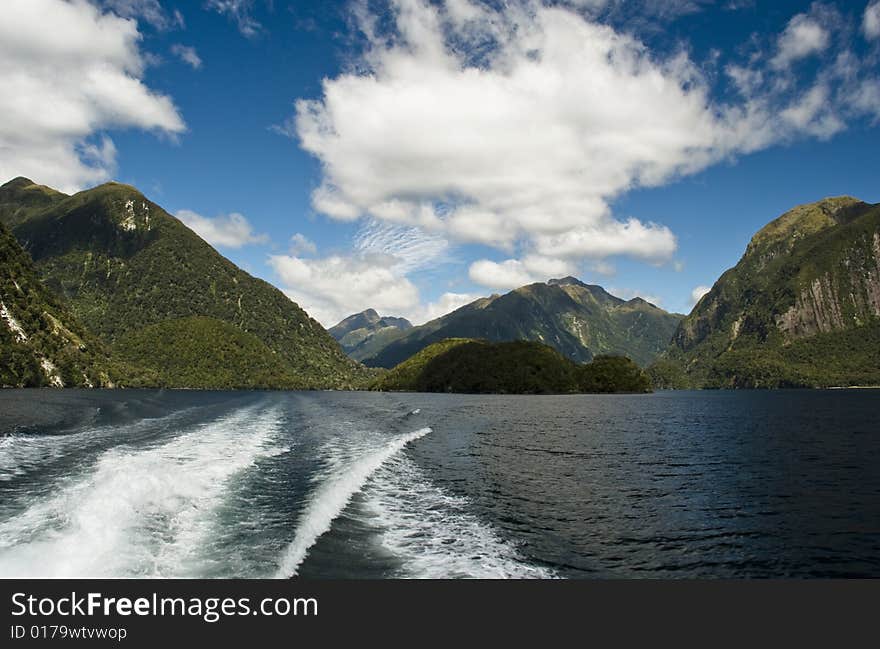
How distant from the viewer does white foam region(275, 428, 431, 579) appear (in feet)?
57.7

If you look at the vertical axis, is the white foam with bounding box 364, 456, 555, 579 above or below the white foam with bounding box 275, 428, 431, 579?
below

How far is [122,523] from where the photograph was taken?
61.6 feet

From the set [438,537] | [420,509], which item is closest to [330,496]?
[420,509]

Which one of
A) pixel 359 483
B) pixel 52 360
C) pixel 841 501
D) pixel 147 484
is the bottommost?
pixel 841 501

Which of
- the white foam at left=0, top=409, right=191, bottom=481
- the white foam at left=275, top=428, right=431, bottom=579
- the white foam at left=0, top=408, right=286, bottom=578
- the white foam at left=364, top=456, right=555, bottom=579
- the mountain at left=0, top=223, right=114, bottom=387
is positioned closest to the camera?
the white foam at left=0, top=408, right=286, bottom=578

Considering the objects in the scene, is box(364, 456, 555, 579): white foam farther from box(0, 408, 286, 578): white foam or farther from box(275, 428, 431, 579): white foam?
box(0, 408, 286, 578): white foam

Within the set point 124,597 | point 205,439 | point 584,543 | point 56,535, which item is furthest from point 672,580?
point 205,439

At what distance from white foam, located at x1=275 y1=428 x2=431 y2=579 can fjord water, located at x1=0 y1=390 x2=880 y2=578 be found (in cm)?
12

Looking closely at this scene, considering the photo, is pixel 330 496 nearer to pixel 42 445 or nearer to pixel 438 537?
pixel 438 537

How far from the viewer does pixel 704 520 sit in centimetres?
2462

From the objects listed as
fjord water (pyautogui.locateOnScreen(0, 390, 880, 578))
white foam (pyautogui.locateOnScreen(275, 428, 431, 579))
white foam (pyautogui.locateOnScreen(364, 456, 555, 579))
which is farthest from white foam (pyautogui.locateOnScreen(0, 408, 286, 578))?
white foam (pyautogui.locateOnScreen(364, 456, 555, 579))

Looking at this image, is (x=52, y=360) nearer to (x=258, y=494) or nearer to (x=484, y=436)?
(x=484, y=436)

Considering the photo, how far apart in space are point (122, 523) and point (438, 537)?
12080 millimetres

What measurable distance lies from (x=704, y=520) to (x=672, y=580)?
909 cm
